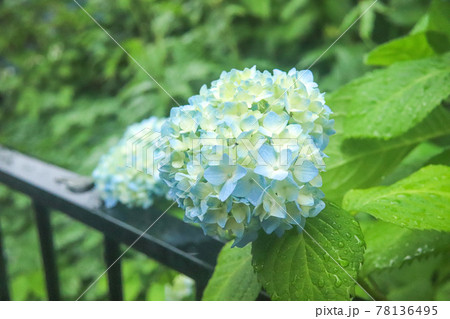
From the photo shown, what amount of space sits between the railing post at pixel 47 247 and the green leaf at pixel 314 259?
1.58 feet

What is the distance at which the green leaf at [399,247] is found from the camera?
51 cm

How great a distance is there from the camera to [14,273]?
5.79ft

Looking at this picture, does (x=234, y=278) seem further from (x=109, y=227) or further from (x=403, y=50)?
(x=403, y=50)

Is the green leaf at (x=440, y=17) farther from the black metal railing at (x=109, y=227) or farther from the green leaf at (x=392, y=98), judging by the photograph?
the black metal railing at (x=109, y=227)

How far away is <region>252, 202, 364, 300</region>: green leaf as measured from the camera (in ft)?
1.22

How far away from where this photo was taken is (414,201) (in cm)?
43

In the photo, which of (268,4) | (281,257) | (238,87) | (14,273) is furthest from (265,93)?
(14,273)

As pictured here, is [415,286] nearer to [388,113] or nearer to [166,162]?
[388,113]

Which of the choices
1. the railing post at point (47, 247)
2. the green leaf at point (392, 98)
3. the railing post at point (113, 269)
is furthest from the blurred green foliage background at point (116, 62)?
the green leaf at point (392, 98)

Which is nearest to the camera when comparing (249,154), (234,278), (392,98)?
(249,154)

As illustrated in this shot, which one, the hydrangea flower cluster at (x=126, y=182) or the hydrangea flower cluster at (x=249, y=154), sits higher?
the hydrangea flower cluster at (x=249, y=154)

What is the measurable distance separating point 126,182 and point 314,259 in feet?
1.22

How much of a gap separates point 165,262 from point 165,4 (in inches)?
57.0

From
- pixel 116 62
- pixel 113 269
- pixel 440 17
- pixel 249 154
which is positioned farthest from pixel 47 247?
pixel 116 62
